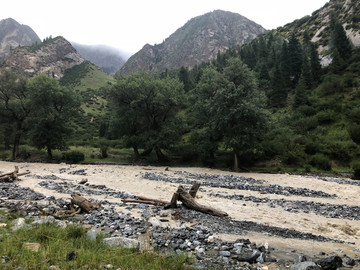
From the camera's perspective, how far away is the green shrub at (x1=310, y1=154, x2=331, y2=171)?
91.4ft

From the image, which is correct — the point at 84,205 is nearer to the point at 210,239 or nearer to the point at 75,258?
the point at 210,239

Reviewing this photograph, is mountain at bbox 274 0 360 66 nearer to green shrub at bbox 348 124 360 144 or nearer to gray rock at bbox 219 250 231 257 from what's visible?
green shrub at bbox 348 124 360 144

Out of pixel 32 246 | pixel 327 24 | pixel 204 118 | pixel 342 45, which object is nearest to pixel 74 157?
pixel 204 118

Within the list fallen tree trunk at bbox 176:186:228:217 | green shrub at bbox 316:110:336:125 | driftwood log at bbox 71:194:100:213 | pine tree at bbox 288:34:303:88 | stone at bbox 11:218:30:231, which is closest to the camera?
stone at bbox 11:218:30:231

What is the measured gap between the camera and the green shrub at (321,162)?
2784cm

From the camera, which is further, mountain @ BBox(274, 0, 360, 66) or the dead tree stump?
mountain @ BBox(274, 0, 360, 66)

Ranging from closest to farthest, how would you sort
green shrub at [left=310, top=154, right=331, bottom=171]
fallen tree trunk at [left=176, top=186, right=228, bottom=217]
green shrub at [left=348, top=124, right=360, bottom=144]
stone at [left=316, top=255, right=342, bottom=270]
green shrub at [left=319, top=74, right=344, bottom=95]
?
stone at [left=316, top=255, right=342, bottom=270] < fallen tree trunk at [left=176, top=186, right=228, bottom=217] < green shrub at [left=310, top=154, right=331, bottom=171] < green shrub at [left=348, top=124, right=360, bottom=144] < green shrub at [left=319, top=74, right=344, bottom=95]

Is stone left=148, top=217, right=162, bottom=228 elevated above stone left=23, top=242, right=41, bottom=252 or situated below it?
below

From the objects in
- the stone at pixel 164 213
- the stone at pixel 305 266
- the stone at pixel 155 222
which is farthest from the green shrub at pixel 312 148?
the stone at pixel 305 266

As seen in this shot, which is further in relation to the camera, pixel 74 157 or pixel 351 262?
pixel 74 157

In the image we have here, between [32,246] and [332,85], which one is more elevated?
[332,85]

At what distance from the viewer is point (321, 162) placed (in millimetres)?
28266

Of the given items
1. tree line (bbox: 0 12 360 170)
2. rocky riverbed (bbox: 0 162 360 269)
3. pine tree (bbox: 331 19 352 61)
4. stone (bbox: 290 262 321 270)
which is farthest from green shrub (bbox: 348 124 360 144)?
pine tree (bbox: 331 19 352 61)

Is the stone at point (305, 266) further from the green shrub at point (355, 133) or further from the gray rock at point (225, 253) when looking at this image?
the green shrub at point (355, 133)
